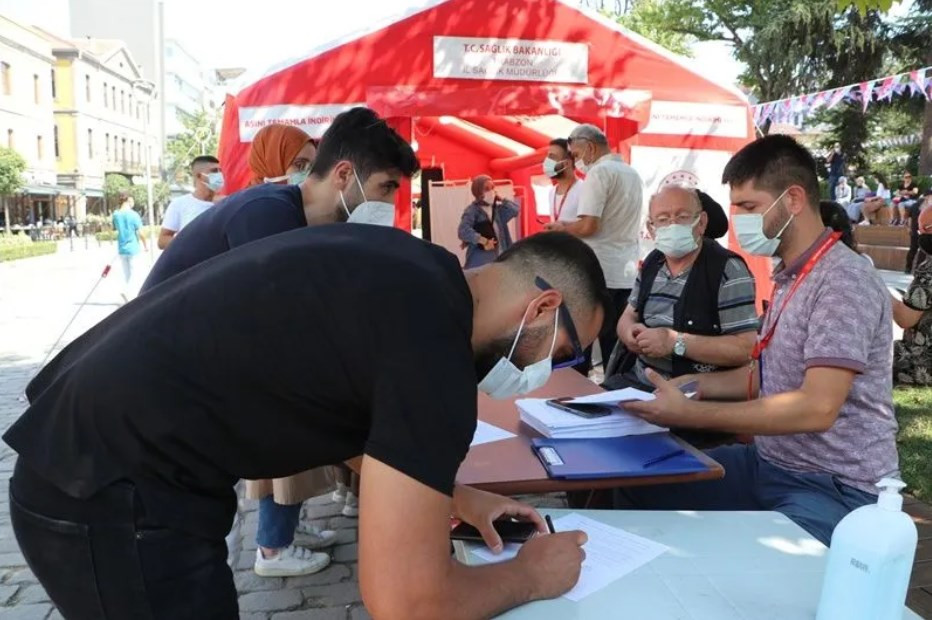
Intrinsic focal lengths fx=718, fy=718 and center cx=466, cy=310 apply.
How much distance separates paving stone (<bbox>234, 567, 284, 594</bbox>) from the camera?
112 inches

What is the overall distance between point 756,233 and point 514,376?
4.22 feet

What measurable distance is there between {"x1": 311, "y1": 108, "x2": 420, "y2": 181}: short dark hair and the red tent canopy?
327 centimetres

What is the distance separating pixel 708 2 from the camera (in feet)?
78.8

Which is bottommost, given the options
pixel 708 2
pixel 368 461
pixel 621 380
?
pixel 621 380

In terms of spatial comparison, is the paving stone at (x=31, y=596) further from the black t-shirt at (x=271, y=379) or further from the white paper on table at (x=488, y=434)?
the black t-shirt at (x=271, y=379)

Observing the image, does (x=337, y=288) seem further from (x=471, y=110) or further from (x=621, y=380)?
(x=471, y=110)

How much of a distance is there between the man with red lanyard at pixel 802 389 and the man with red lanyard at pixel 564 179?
3078 mm

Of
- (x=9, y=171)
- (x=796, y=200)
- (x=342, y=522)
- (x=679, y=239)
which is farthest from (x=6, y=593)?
(x=9, y=171)

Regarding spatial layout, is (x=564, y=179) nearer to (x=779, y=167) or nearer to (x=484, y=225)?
(x=484, y=225)

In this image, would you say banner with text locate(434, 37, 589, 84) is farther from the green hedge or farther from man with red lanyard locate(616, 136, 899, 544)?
the green hedge

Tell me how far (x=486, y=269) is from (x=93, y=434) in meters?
0.72

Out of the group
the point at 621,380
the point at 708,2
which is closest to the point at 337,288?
the point at 621,380

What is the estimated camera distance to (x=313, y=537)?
3.22m

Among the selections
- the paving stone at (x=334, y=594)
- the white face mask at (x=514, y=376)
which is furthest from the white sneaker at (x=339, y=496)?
the white face mask at (x=514, y=376)
